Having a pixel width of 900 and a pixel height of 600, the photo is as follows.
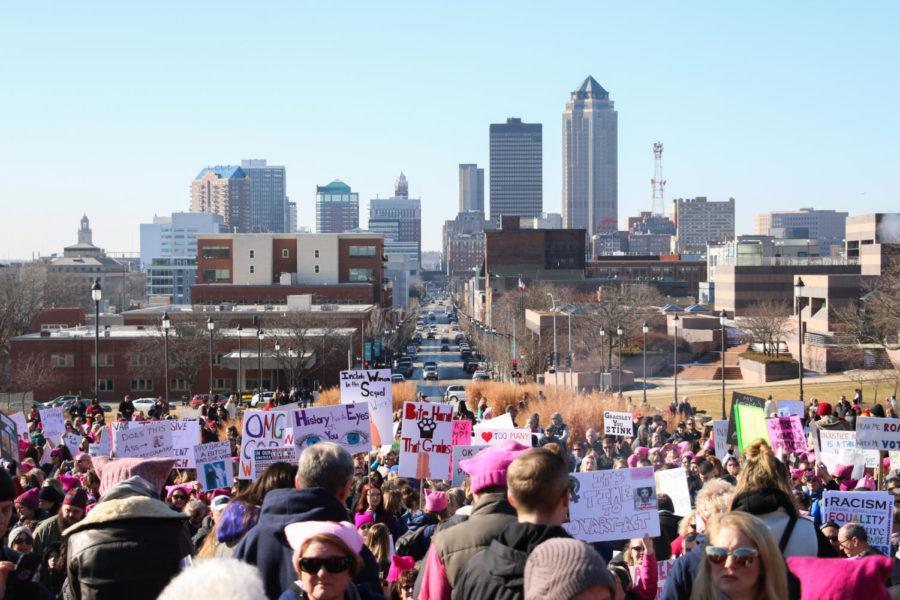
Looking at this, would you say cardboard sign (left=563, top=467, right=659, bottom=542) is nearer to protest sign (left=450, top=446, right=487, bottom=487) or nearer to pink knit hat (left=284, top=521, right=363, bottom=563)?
protest sign (left=450, top=446, right=487, bottom=487)

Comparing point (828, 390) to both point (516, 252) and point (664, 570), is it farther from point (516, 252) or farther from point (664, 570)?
point (516, 252)

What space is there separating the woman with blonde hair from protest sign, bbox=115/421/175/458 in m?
13.0

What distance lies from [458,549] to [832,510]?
5.95m

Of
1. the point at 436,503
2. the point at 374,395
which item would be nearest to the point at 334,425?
the point at 374,395

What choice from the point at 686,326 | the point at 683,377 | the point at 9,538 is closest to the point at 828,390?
the point at 683,377

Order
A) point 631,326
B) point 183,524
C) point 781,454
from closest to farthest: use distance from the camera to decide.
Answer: point 183,524, point 781,454, point 631,326

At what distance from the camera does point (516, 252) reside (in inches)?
6398

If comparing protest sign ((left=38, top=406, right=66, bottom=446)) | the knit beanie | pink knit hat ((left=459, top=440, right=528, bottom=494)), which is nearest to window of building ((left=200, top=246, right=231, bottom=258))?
protest sign ((left=38, top=406, right=66, bottom=446))

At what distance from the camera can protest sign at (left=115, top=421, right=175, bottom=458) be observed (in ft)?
57.3

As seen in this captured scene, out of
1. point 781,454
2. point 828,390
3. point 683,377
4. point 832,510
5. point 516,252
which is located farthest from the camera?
point 516,252

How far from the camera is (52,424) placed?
24.1 m

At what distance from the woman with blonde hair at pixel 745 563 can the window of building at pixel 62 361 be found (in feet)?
249

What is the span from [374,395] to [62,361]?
203 feet

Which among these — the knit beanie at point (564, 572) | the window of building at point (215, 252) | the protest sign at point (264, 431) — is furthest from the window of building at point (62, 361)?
the knit beanie at point (564, 572)
